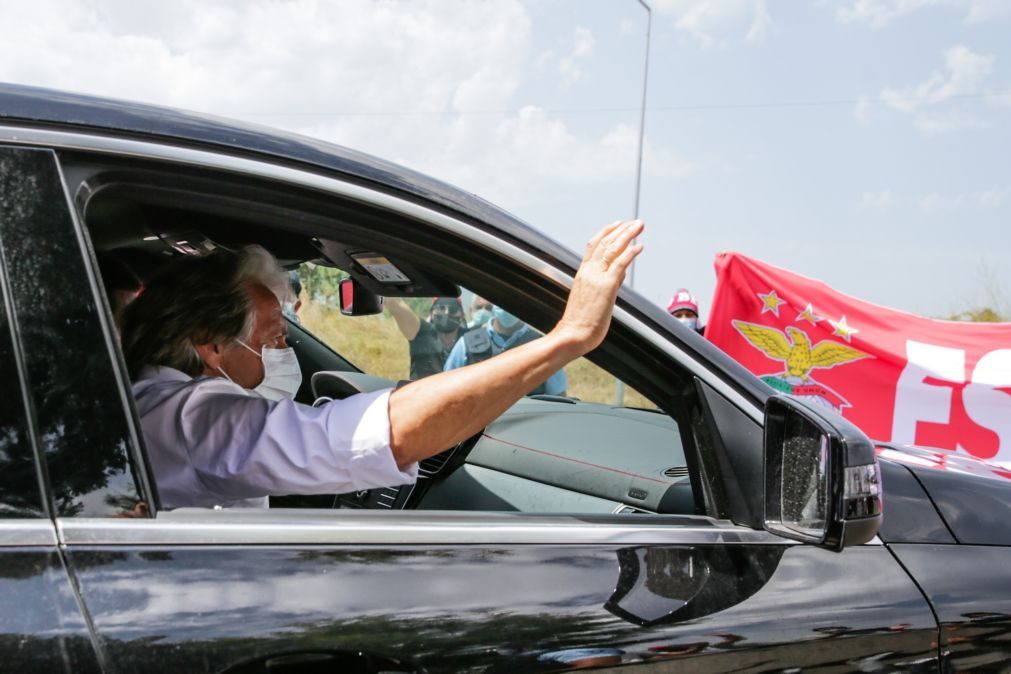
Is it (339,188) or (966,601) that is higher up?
(339,188)

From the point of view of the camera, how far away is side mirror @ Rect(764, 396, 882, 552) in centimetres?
144

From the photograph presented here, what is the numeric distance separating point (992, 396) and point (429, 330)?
4.60 metres

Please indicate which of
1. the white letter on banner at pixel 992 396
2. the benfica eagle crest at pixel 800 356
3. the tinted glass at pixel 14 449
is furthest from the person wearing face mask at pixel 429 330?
the white letter on banner at pixel 992 396

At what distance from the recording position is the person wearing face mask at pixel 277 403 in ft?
4.99

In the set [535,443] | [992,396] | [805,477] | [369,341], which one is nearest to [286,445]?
[805,477]

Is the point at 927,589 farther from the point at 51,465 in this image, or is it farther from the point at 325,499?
the point at 325,499

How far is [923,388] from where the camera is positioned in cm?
618

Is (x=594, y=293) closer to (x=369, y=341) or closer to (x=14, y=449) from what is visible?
(x=14, y=449)

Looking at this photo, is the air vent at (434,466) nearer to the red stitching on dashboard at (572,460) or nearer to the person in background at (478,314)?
the red stitching on dashboard at (572,460)

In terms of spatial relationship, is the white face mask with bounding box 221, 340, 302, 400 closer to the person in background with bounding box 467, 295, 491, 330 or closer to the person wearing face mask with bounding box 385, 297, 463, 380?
the person in background with bounding box 467, 295, 491, 330

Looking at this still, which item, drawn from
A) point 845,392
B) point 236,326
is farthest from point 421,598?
point 845,392

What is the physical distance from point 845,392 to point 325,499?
482cm

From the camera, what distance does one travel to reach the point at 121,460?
3.94ft

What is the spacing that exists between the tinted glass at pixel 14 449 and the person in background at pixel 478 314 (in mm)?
1113
